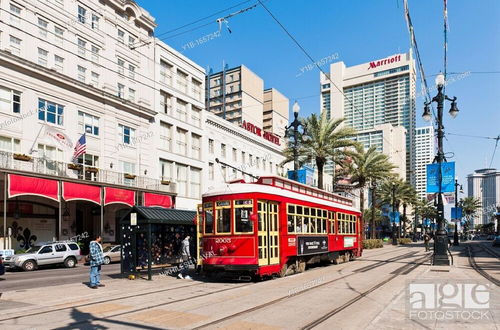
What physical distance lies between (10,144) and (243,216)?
2122 cm

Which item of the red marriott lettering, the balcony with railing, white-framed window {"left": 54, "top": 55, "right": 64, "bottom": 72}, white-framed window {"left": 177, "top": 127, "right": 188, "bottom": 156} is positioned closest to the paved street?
the balcony with railing

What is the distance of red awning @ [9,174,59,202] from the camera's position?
2622cm

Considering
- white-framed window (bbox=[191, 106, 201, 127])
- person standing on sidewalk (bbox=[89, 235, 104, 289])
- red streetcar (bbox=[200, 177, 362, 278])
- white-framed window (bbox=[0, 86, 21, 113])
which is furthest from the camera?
white-framed window (bbox=[191, 106, 201, 127])

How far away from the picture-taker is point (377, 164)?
41094mm

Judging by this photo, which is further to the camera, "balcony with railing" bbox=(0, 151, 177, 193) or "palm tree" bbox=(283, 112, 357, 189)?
"palm tree" bbox=(283, 112, 357, 189)

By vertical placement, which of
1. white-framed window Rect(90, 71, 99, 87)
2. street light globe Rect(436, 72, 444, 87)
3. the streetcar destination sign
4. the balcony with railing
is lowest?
the streetcar destination sign

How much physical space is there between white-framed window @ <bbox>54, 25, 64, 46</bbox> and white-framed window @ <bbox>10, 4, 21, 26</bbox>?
2969 mm

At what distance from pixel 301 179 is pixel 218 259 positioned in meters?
16.9

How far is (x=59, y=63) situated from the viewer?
3294 centimetres

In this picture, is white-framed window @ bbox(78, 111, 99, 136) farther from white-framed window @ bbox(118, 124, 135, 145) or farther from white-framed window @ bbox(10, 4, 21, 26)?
white-framed window @ bbox(10, 4, 21, 26)

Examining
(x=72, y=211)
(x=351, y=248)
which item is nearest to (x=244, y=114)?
(x=72, y=211)

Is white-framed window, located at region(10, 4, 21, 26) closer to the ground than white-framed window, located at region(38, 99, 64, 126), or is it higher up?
higher up

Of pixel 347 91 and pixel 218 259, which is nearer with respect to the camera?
pixel 218 259

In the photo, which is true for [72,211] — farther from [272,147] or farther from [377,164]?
[272,147]
